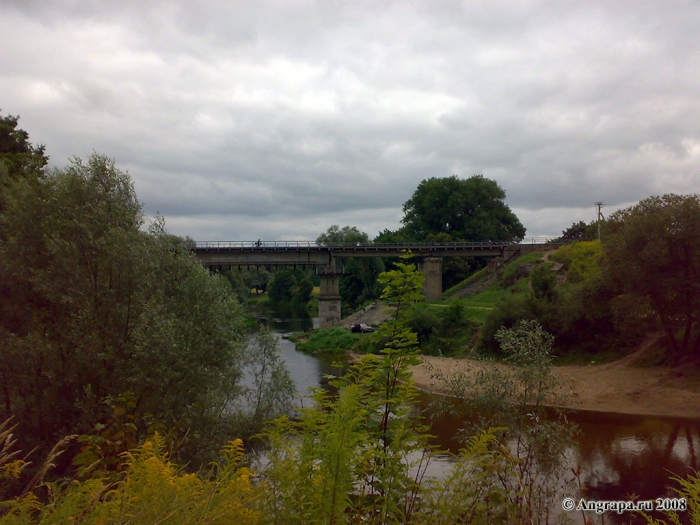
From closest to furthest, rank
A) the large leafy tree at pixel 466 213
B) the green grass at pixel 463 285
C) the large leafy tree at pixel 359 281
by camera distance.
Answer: the green grass at pixel 463 285, the large leafy tree at pixel 359 281, the large leafy tree at pixel 466 213

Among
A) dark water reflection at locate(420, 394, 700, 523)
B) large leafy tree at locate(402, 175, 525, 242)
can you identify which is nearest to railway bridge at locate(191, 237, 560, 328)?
large leafy tree at locate(402, 175, 525, 242)

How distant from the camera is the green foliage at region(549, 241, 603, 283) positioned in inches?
2156

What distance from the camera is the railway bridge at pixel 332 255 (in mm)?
64500

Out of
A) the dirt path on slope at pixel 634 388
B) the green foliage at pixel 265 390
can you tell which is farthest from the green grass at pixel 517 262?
the green foliage at pixel 265 390

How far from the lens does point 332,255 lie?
6994 cm

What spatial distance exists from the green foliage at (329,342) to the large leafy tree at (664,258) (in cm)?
3118

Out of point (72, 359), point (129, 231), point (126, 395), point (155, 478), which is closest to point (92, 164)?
point (129, 231)

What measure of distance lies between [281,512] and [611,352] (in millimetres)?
44404

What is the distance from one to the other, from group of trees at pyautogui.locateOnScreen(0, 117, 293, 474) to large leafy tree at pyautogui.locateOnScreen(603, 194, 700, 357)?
28.5 m

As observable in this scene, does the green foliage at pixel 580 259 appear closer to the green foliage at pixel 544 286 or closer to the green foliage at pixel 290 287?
the green foliage at pixel 544 286

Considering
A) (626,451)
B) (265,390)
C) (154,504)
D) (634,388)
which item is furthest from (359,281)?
(154,504)

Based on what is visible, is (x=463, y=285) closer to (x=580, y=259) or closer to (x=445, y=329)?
(x=580, y=259)

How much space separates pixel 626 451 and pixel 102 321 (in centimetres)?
2404

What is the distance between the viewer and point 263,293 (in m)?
138
